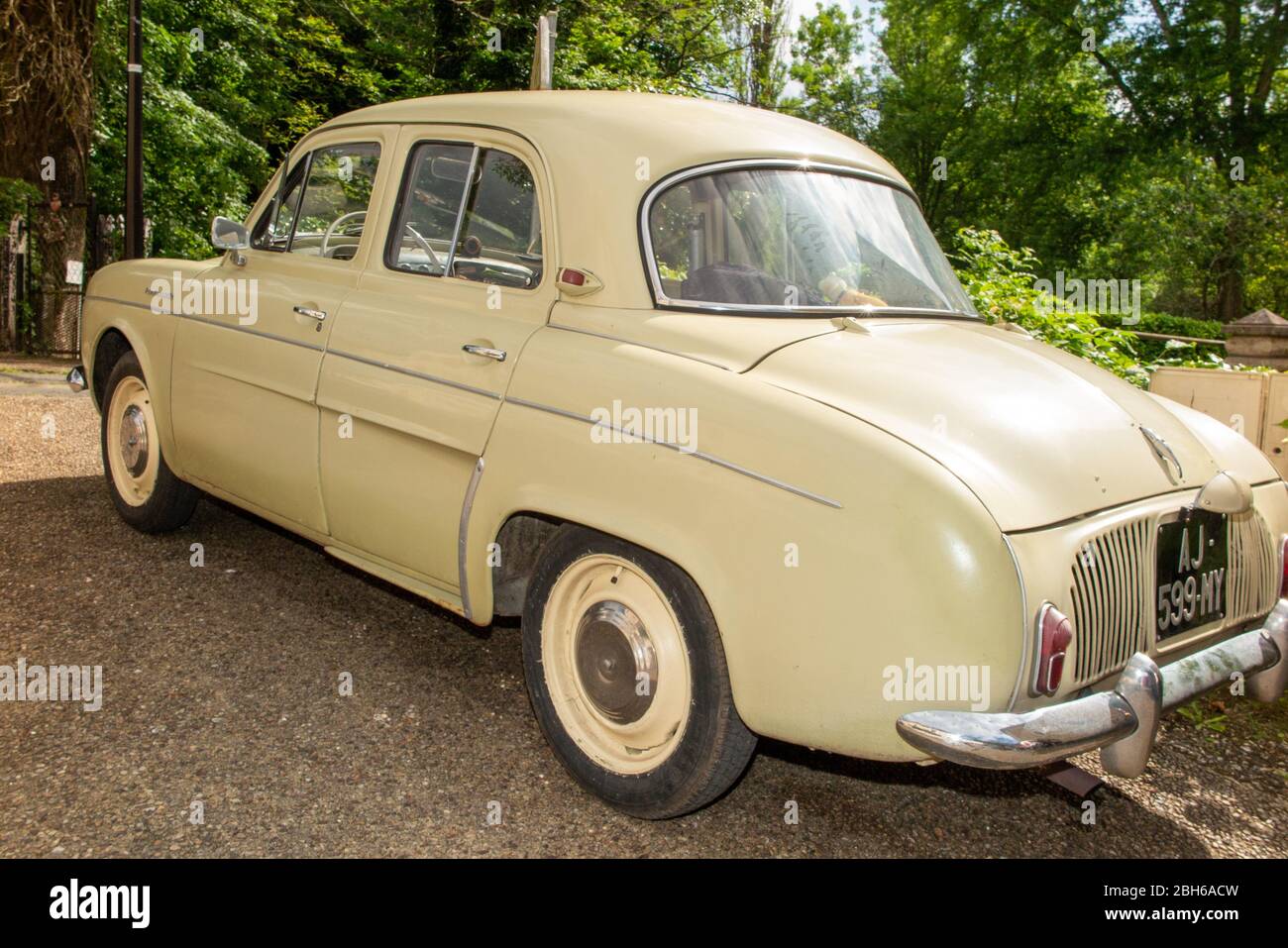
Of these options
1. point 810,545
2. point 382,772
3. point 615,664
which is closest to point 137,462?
point 382,772

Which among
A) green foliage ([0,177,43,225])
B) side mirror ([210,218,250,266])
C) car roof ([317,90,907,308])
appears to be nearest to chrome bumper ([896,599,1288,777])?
car roof ([317,90,907,308])

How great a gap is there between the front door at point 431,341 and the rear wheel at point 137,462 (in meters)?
1.73

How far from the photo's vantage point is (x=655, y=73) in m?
20.2

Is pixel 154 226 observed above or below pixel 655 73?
below

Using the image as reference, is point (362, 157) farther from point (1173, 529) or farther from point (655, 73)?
point (655, 73)

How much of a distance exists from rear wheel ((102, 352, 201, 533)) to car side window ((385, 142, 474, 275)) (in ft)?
6.36

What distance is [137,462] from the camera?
18.4 feet

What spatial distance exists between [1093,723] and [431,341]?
2.39 m

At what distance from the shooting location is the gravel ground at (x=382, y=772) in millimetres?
3139

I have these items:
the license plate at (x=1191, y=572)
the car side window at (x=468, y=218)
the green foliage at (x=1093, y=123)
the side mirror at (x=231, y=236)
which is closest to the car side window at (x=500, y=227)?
the car side window at (x=468, y=218)

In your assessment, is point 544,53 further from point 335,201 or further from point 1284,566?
point 1284,566

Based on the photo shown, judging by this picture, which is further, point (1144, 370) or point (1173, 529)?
point (1144, 370)
